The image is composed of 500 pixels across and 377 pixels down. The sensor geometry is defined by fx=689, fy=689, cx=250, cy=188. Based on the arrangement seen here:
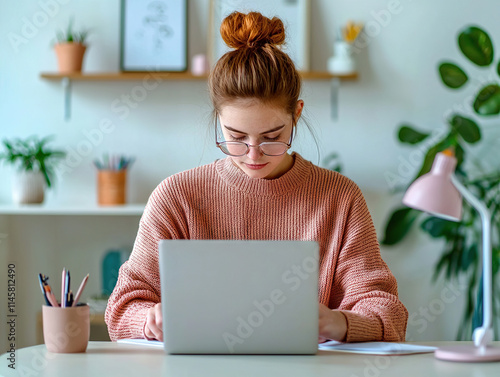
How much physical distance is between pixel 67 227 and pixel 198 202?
177 cm

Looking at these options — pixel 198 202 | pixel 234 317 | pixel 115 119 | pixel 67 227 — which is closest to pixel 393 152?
pixel 115 119

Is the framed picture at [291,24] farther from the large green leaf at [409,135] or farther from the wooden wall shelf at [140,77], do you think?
the large green leaf at [409,135]

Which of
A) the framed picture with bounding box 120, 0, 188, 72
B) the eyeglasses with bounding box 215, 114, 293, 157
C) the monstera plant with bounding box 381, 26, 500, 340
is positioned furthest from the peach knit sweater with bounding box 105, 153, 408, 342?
the framed picture with bounding box 120, 0, 188, 72

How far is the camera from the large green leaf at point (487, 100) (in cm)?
277

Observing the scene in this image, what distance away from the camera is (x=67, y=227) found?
3.21 m

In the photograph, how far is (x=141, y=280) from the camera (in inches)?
58.7

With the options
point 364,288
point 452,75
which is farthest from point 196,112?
point 364,288

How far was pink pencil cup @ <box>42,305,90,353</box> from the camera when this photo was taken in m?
1.21

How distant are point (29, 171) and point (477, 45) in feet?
6.49

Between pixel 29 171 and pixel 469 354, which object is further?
pixel 29 171

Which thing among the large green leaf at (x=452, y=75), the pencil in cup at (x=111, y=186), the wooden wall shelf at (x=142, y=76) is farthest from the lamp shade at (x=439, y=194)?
the pencil in cup at (x=111, y=186)

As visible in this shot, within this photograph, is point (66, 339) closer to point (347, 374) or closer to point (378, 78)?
point (347, 374)

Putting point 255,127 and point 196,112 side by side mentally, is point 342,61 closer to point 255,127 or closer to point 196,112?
point 196,112

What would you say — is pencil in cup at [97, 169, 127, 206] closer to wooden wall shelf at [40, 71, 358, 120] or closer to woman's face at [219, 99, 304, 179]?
wooden wall shelf at [40, 71, 358, 120]
